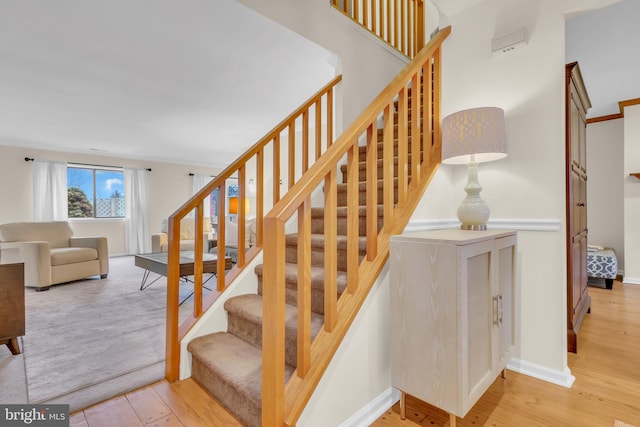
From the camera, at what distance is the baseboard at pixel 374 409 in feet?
4.45

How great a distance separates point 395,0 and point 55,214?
7128 millimetres

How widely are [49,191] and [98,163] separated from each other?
1063 millimetres

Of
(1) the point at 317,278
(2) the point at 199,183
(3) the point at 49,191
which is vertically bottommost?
(1) the point at 317,278

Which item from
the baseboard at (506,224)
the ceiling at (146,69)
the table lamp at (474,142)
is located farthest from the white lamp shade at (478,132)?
the ceiling at (146,69)

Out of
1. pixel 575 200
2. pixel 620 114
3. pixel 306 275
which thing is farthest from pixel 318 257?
pixel 620 114

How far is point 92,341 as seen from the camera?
230 cm

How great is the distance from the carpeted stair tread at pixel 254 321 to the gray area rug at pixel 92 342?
559 mm

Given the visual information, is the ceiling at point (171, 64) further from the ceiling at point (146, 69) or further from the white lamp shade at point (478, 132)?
the white lamp shade at point (478, 132)

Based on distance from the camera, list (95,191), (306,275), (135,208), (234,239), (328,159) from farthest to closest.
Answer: (135,208)
(95,191)
(234,239)
(328,159)
(306,275)

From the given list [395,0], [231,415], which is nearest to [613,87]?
[395,0]

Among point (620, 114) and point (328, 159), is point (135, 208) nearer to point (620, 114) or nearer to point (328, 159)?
point (328, 159)

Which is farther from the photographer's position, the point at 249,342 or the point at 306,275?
the point at 249,342

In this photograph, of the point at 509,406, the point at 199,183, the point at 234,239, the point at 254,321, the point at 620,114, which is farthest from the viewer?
the point at 199,183

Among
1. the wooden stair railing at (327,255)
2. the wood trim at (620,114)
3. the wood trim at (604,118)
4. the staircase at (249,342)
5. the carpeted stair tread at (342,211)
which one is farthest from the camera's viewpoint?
the wood trim at (604,118)
